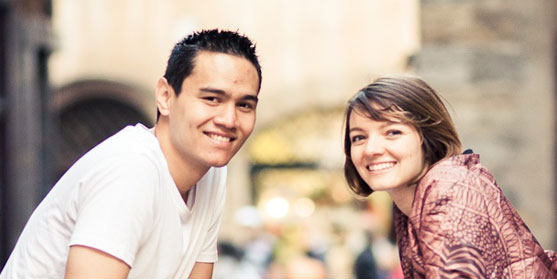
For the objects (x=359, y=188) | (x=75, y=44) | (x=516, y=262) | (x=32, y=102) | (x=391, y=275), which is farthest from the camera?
(x=75, y=44)

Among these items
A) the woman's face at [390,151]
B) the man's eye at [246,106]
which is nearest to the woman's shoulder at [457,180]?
the woman's face at [390,151]

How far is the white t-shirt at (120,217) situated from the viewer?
191 cm

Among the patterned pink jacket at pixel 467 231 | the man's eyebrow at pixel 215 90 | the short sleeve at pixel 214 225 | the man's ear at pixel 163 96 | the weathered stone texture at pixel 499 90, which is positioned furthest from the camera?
the weathered stone texture at pixel 499 90

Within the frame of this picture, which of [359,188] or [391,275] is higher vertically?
[359,188]

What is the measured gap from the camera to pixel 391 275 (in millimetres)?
7145

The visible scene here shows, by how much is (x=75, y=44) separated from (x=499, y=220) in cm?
1242

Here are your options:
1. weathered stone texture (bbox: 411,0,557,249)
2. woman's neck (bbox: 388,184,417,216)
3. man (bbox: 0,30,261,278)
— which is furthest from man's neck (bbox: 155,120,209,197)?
weathered stone texture (bbox: 411,0,557,249)

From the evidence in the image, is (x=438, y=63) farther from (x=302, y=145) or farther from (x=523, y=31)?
(x=302, y=145)

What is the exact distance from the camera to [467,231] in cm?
190

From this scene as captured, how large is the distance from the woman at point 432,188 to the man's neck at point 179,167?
0.45 meters

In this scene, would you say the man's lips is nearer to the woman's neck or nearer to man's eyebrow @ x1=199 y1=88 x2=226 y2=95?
man's eyebrow @ x1=199 y1=88 x2=226 y2=95

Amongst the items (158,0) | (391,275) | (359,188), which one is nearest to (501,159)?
(391,275)

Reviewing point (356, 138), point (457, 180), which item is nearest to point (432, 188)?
point (457, 180)

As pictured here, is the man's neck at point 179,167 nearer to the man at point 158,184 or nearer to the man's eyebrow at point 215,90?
the man at point 158,184
